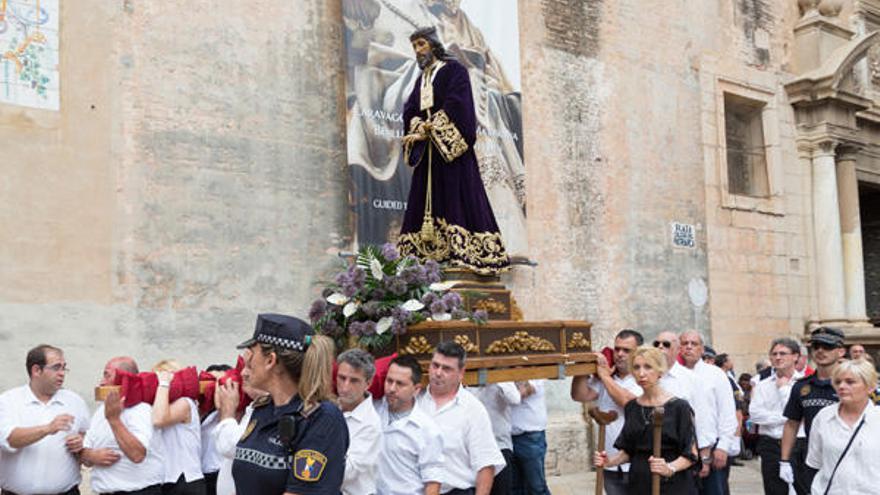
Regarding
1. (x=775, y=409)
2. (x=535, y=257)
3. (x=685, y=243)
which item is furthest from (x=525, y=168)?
(x=775, y=409)

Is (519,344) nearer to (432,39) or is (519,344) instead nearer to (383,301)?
(383,301)

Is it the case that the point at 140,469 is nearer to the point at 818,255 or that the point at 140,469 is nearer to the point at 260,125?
the point at 260,125

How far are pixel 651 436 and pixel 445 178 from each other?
2.00 metres

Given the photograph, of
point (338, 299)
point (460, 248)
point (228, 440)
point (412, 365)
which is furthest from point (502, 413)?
point (228, 440)

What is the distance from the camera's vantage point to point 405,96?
11016 mm

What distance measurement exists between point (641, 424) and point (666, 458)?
23 cm

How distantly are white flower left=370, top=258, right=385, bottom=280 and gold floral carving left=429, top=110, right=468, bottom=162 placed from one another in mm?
892

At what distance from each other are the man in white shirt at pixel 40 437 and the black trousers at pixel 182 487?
563mm

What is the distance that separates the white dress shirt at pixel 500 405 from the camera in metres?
6.90

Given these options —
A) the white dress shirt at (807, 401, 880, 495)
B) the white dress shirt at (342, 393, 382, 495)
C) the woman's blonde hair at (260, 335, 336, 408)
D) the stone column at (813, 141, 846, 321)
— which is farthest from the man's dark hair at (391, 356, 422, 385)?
the stone column at (813, 141, 846, 321)

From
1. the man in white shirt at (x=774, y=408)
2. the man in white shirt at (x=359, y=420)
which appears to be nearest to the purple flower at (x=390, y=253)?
the man in white shirt at (x=359, y=420)

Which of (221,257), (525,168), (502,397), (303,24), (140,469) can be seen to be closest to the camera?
(140,469)

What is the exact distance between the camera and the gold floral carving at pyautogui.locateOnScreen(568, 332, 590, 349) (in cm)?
591

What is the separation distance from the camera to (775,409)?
7938 mm
